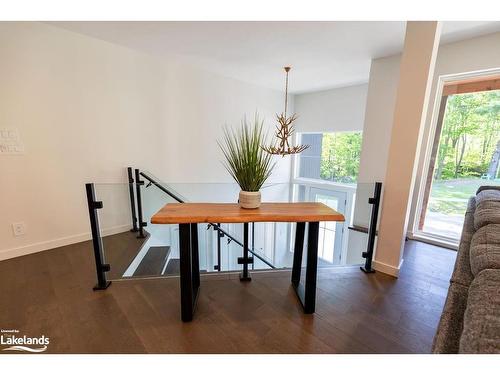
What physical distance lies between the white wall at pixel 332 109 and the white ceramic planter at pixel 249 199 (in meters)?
3.90

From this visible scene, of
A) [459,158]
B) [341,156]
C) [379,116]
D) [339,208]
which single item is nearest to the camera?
[459,158]

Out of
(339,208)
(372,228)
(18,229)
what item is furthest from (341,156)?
(18,229)

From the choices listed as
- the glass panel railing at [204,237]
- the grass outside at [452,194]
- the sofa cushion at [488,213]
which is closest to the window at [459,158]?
the grass outside at [452,194]

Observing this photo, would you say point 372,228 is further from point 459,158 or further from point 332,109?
point 332,109

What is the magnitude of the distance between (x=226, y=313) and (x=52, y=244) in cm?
247

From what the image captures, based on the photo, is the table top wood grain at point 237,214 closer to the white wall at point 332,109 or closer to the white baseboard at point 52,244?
the white baseboard at point 52,244

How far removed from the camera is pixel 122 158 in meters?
3.11

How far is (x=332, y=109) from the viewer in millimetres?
4941

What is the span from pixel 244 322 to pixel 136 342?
71 centimetres

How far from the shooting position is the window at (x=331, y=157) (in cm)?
487

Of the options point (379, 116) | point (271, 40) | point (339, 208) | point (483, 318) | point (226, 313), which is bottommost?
point (226, 313)

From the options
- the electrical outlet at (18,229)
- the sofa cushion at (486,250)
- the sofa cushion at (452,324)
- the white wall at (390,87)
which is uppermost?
the white wall at (390,87)

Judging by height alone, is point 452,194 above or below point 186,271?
above
